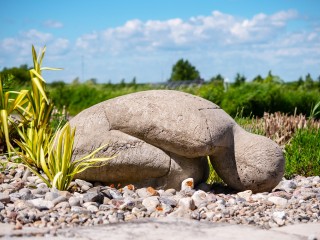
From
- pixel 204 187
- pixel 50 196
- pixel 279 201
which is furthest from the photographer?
pixel 204 187

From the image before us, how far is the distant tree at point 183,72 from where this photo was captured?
23625 millimetres

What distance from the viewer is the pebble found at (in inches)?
175

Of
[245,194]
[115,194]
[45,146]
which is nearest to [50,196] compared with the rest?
[115,194]

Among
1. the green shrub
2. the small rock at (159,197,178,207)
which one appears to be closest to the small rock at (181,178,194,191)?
the small rock at (159,197,178,207)

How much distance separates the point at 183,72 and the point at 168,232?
65.7ft

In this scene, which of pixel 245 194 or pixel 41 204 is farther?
pixel 245 194

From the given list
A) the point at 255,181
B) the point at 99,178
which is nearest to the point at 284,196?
the point at 255,181

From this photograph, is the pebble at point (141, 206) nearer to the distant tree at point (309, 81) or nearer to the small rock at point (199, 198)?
the small rock at point (199, 198)

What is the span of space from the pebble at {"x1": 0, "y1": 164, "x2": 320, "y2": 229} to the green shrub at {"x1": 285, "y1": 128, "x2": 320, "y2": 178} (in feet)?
4.90

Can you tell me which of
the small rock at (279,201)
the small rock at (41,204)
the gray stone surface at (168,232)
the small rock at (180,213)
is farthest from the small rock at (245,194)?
the small rock at (41,204)

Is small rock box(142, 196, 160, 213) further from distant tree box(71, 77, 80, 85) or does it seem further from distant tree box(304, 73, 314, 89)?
distant tree box(304, 73, 314, 89)

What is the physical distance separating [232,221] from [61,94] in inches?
552

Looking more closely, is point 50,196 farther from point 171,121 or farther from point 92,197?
point 171,121

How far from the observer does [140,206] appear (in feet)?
15.9
